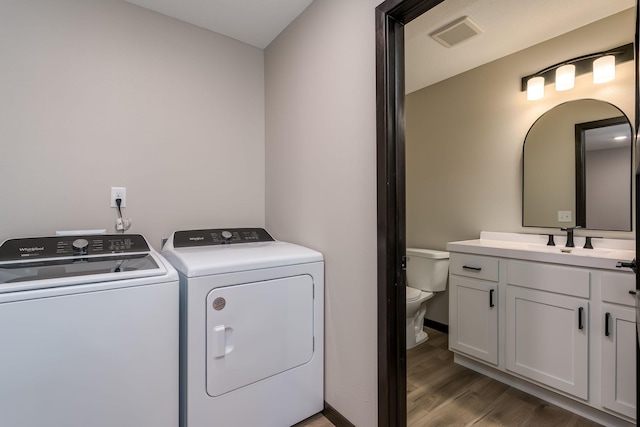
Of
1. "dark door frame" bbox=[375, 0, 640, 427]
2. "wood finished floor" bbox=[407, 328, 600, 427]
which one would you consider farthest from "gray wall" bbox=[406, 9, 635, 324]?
"dark door frame" bbox=[375, 0, 640, 427]

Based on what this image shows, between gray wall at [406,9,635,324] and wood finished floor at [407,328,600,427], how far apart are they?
786mm

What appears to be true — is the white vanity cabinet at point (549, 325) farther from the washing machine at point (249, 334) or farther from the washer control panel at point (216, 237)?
the washer control panel at point (216, 237)

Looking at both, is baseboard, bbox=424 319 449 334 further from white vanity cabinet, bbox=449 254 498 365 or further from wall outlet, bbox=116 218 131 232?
wall outlet, bbox=116 218 131 232

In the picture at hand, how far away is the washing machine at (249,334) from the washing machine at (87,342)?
9cm

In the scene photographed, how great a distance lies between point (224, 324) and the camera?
1322 millimetres

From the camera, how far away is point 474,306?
82.5 inches

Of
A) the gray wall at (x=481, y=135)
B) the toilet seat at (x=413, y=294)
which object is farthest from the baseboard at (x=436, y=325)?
the toilet seat at (x=413, y=294)

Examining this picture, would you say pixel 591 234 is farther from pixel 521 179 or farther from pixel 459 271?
pixel 459 271

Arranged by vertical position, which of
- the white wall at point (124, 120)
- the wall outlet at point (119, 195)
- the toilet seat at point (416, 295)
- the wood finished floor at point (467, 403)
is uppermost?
the white wall at point (124, 120)

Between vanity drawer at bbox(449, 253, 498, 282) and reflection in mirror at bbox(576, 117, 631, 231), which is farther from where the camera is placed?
vanity drawer at bbox(449, 253, 498, 282)

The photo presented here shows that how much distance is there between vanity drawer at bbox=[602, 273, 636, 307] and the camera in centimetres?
145

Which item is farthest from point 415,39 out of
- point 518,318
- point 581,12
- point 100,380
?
point 100,380

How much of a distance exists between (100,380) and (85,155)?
1196 mm

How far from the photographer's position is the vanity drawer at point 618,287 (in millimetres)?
1447
